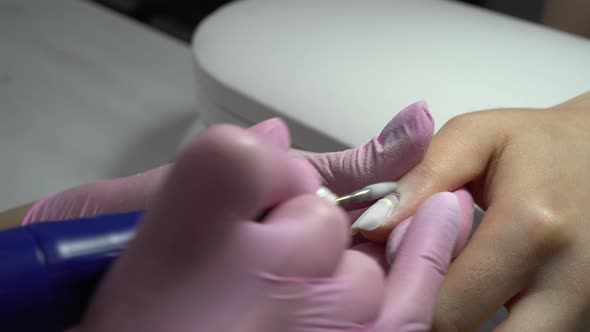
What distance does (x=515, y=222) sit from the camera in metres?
0.46

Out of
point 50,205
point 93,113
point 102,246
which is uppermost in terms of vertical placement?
point 102,246

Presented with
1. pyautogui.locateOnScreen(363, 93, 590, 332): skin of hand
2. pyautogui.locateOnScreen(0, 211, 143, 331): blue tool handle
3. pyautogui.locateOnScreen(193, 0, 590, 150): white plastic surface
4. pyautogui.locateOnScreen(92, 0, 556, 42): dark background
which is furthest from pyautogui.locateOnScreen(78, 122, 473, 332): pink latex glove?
pyautogui.locateOnScreen(92, 0, 556, 42): dark background

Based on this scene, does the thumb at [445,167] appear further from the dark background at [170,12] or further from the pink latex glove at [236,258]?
the dark background at [170,12]

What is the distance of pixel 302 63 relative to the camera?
0.77m

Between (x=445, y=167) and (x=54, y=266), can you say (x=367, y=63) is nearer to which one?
(x=445, y=167)

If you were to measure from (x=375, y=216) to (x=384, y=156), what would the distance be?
62 mm

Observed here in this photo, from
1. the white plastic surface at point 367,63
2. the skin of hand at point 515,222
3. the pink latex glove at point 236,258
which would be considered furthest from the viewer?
the white plastic surface at point 367,63

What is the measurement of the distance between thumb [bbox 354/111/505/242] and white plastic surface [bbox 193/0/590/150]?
0.31ft

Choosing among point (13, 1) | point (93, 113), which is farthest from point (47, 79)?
point (13, 1)

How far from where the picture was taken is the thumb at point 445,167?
47 centimetres

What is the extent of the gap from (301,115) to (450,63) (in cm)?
23

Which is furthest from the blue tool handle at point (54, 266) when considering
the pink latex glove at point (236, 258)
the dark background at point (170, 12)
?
the dark background at point (170, 12)

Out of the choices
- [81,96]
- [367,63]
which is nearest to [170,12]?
[81,96]

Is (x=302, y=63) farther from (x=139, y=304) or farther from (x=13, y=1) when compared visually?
(x=13, y=1)
